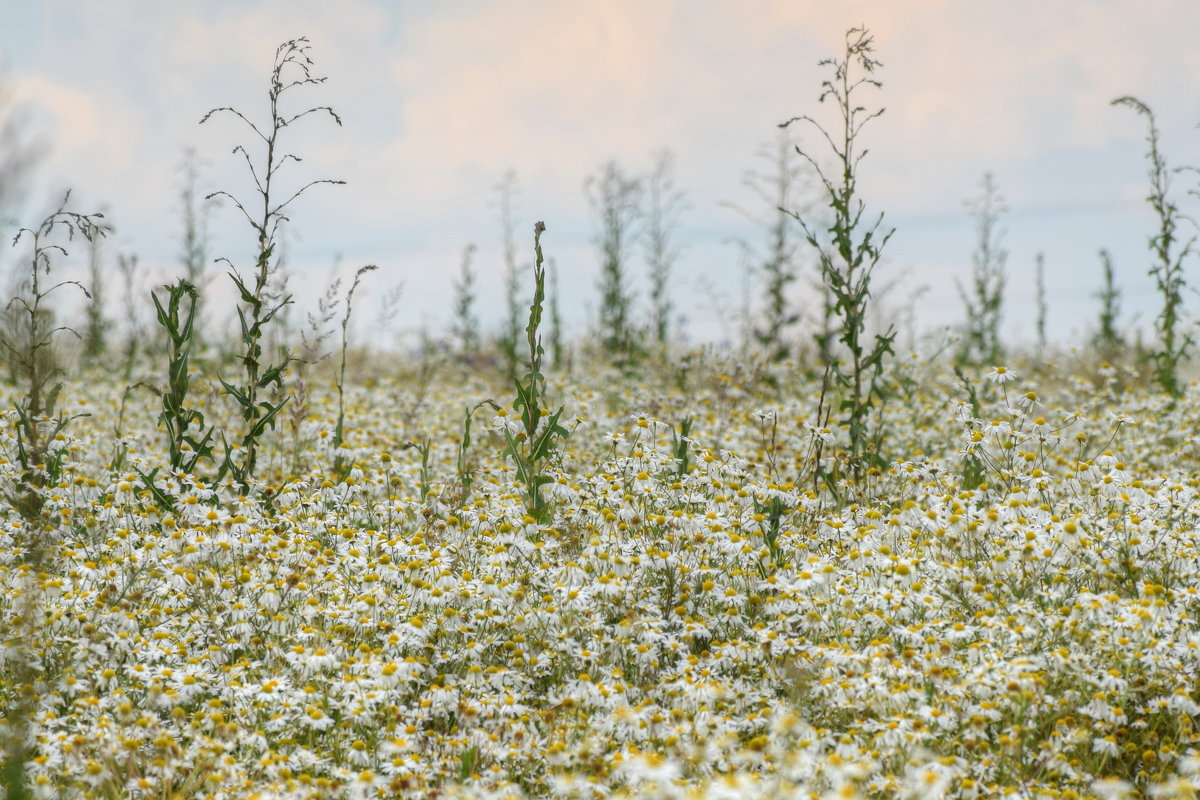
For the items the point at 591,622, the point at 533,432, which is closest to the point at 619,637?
the point at 591,622

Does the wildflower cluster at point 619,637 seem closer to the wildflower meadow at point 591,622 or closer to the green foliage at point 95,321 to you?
the wildflower meadow at point 591,622

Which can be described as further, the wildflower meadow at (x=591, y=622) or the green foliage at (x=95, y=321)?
the green foliage at (x=95, y=321)

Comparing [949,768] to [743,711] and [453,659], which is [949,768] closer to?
[743,711]

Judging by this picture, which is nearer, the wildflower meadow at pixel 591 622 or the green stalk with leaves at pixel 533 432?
the wildflower meadow at pixel 591 622

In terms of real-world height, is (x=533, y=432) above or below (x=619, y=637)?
above

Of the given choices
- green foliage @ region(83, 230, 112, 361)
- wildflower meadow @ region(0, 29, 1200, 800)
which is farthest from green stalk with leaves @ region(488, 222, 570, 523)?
green foliage @ region(83, 230, 112, 361)

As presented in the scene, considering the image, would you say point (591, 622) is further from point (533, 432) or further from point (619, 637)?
point (533, 432)

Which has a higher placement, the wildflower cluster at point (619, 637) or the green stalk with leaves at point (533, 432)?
the green stalk with leaves at point (533, 432)

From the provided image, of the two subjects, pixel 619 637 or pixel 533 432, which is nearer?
pixel 619 637

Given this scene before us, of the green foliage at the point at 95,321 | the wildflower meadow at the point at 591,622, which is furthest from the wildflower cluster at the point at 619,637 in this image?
the green foliage at the point at 95,321

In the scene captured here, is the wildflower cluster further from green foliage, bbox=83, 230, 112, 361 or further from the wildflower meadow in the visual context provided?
green foliage, bbox=83, 230, 112, 361

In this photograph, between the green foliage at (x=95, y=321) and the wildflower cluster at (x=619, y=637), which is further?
the green foliage at (x=95, y=321)

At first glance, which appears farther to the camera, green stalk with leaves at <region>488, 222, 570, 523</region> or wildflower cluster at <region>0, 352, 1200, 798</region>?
green stalk with leaves at <region>488, 222, 570, 523</region>

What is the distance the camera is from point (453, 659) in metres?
4.39
